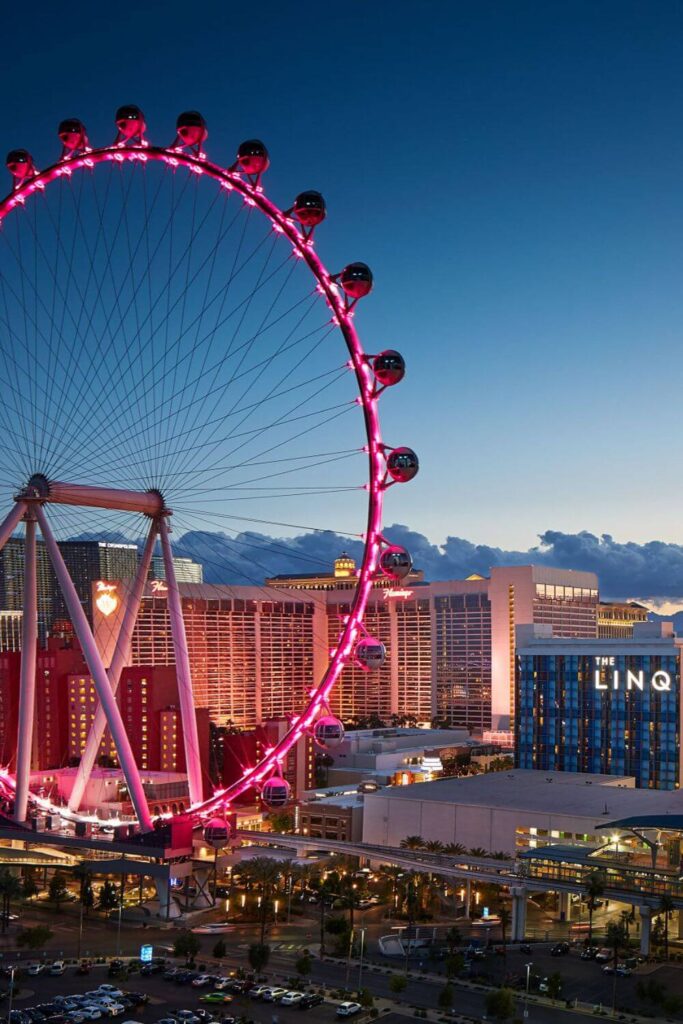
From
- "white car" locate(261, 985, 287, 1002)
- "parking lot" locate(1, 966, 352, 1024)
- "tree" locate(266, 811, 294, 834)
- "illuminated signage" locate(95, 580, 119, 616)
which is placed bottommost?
"parking lot" locate(1, 966, 352, 1024)

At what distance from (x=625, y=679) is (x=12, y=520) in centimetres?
4503

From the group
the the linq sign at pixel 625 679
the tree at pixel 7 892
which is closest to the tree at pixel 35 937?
the tree at pixel 7 892

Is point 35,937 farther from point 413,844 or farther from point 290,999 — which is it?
point 413,844

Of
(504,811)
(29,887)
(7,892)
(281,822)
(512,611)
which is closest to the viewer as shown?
(7,892)

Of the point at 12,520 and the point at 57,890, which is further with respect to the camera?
the point at 57,890

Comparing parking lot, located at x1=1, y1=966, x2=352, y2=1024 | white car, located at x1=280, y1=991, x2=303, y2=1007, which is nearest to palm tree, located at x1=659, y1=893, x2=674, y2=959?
parking lot, located at x1=1, y1=966, x2=352, y2=1024

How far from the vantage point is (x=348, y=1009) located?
127 ft

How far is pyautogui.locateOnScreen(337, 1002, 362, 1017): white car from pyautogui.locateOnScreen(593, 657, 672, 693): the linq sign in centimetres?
4634

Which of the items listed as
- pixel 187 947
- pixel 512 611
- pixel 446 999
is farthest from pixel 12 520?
pixel 512 611

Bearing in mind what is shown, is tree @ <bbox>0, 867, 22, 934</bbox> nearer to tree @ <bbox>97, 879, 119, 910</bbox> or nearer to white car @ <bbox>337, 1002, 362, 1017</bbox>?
tree @ <bbox>97, 879, 119, 910</bbox>

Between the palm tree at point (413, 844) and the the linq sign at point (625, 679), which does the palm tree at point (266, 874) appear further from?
the the linq sign at point (625, 679)

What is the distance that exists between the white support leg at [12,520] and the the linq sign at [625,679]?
44.3 m

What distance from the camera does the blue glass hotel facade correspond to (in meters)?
80.4

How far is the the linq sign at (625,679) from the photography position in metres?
80.9
